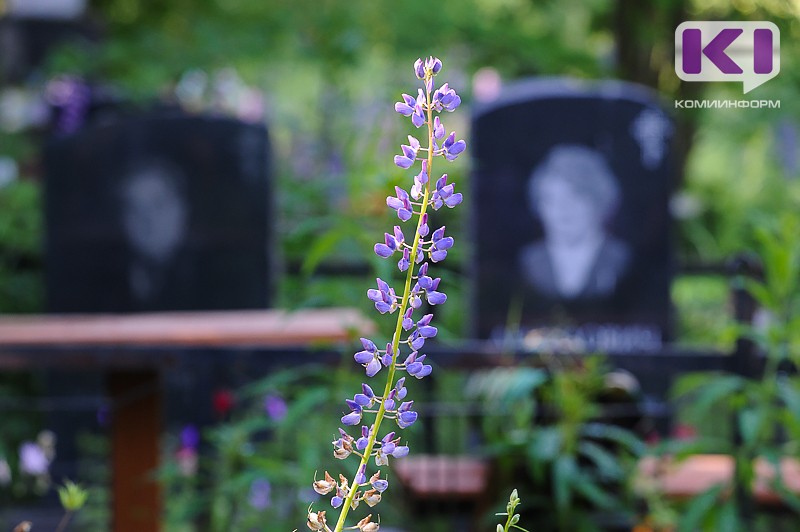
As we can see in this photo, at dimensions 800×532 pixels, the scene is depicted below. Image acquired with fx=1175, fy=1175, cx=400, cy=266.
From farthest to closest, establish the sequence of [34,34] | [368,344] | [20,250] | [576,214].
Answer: [34,34]
[20,250]
[576,214]
[368,344]

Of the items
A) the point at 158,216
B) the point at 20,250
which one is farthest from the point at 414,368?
the point at 20,250

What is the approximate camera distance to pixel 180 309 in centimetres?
607

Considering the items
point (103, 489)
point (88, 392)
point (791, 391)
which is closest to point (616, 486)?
point (791, 391)

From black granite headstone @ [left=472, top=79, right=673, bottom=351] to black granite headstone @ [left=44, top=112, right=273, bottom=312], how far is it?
1.19m

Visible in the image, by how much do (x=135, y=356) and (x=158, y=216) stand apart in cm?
291

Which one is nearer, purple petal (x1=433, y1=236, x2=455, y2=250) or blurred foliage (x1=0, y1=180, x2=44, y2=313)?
purple petal (x1=433, y1=236, x2=455, y2=250)

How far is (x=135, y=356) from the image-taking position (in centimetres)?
325

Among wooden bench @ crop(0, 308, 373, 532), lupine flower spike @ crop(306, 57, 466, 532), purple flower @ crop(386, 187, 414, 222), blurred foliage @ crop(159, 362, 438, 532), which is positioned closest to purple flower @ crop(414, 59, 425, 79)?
lupine flower spike @ crop(306, 57, 466, 532)

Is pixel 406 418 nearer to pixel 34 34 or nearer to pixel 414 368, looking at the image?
pixel 414 368

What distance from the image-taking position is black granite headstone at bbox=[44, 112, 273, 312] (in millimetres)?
6039

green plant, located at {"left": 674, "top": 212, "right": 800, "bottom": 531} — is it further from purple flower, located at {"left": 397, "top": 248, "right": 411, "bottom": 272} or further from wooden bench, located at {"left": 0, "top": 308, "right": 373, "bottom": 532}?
purple flower, located at {"left": 397, "top": 248, "right": 411, "bottom": 272}

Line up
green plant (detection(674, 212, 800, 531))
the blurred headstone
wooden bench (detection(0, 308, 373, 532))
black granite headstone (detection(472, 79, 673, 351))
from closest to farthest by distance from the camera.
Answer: green plant (detection(674, 212, 800, 531)) → wooden bench (detection(0, 308, 373, 532)) → black granite headstone (detection(472, 79, 673, 351)) → the blurred headstone

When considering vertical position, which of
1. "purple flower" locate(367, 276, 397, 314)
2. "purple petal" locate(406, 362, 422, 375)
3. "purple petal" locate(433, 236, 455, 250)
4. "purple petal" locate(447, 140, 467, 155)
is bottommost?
"purple petal" locate(406, 362, 422, 375)

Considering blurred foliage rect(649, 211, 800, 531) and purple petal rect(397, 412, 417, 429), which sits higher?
purple petal rect(397, 412, 417, 429)
